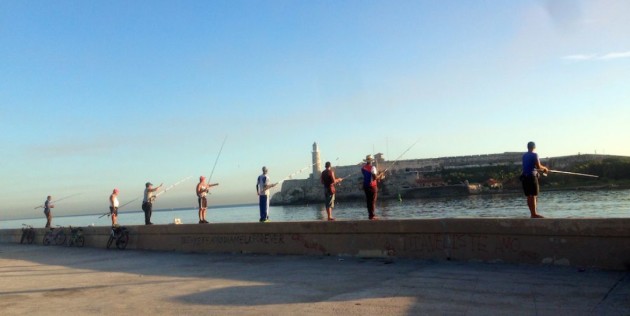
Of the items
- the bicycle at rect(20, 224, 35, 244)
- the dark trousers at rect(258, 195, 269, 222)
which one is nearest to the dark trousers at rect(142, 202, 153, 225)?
the dark trousers at rect(258, 195, 269, 222)

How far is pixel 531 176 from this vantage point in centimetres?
1015

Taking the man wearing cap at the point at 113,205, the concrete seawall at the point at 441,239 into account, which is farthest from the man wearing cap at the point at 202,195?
the man wearing cap at the point at 113,205

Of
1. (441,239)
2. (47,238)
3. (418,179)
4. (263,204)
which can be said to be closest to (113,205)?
(47,238)

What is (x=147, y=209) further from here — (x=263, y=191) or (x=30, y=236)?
(x=30, y=236)

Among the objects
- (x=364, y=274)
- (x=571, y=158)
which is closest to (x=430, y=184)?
(x=571, y=158)

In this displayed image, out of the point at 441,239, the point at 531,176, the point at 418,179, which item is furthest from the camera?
the point at 418,179

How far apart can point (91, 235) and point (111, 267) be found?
24.5 feet

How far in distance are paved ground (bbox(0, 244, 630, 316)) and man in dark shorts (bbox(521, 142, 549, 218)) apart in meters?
2.02

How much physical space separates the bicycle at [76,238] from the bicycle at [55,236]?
69 cm

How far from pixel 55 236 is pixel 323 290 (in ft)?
54.6

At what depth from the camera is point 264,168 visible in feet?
47.4

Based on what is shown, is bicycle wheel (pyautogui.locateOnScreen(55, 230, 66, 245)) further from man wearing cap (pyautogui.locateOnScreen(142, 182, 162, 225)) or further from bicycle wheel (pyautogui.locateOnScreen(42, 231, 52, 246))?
man wearing cap (pyautogui.locateOnScreen(142, 182, 162, 225))

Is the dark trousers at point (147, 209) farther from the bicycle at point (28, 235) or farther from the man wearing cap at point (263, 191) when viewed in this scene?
the bicycle at point (28, 235)

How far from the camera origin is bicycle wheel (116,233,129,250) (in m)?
16.4
